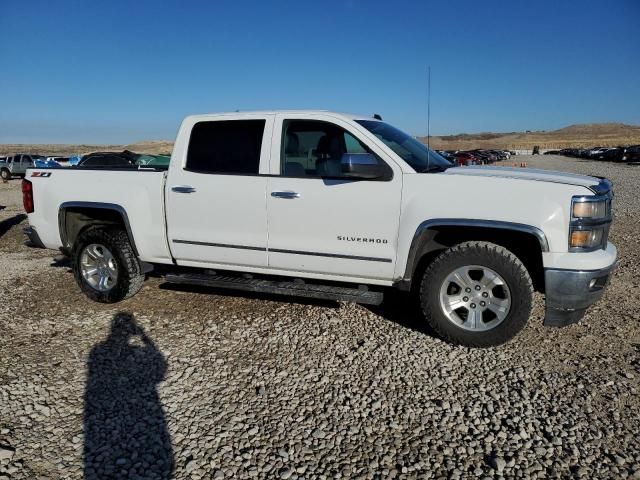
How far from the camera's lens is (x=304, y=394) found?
338 centimetres

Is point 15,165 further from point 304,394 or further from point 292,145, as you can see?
point 304,394

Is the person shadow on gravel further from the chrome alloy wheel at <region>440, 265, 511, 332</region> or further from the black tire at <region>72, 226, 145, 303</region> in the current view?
the chrome alloy wheel at <region>440, 265, 511, 332</region>

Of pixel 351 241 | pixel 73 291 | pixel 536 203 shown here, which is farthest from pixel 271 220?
pixel 73 291

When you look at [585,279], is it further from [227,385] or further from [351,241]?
[227,385]

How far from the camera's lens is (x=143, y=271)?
5211 mm

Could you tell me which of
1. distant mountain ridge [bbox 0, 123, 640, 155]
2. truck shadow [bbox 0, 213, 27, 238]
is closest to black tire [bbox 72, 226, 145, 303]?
truck shadow [bbox 0, 213, 27, 238]

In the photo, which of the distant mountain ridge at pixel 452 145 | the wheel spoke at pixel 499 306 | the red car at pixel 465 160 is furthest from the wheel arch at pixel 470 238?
the distant mountain ridge at pixel 452 145

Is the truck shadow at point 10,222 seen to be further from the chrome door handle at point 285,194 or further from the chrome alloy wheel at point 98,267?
the chrome door handle at point 285,194

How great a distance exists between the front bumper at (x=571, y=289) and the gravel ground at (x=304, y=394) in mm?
429

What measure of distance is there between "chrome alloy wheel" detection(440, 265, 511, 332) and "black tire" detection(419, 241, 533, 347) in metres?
0.03

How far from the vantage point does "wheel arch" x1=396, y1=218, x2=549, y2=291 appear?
3.79 metres

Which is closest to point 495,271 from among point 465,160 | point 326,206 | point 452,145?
point 326,206

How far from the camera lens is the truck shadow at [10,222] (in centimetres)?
1086

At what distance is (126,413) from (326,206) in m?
2.20
